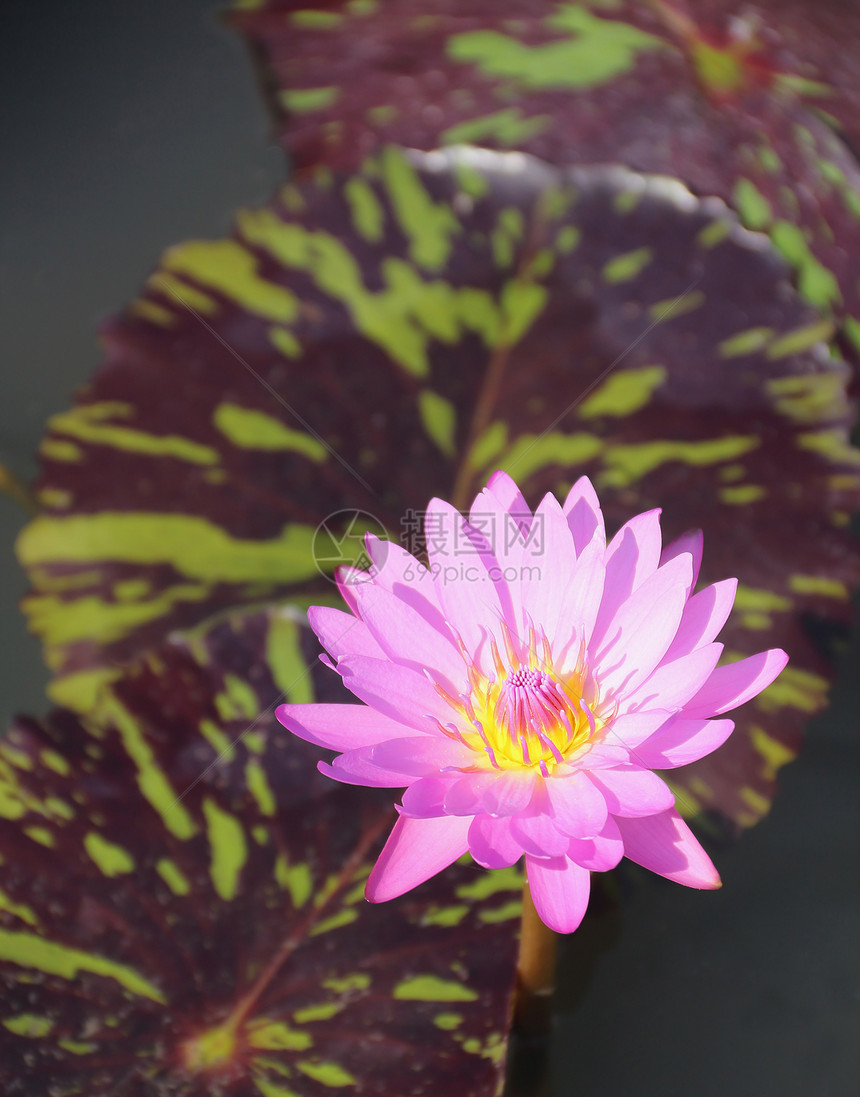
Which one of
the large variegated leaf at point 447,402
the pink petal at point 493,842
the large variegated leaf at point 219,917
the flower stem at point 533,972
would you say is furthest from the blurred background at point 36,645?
the pink petal at point 493,842

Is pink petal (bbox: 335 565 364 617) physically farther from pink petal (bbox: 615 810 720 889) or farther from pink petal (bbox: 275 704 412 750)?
pink petal (bbox: 615 810 720 889)

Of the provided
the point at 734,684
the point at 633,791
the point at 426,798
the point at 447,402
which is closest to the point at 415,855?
the point at 426,798

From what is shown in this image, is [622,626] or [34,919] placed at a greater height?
[622,626]

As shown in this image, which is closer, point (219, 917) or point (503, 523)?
point (503, 523)

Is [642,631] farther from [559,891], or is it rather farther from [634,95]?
[634,95]

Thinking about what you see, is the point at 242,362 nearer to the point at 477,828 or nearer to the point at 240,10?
the point at 477,828

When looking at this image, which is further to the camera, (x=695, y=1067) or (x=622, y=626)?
(x=695, y=1067)

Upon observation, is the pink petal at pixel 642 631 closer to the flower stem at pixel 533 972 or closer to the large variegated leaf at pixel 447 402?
the flower stem at pixel 533 972

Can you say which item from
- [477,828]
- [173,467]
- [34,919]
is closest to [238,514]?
[173,467]
